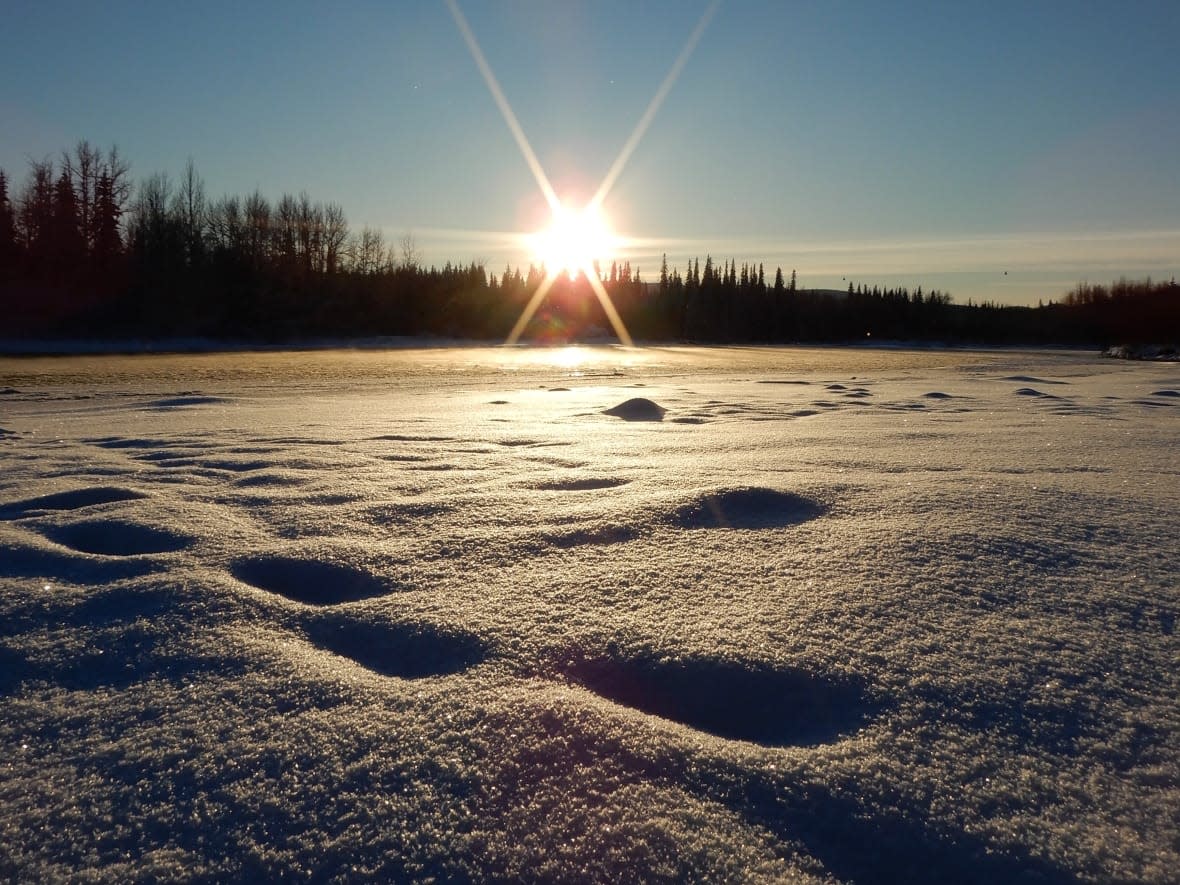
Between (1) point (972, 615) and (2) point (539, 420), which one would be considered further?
(2) point (539, 420)

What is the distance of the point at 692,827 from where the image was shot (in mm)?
826

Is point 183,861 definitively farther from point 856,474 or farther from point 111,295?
point 111,295

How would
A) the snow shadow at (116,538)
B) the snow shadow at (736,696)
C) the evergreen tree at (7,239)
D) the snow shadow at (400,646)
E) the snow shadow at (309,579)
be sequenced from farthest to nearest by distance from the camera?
the evergreen tree at (7,239) < the snow shadow at (116,538) < the snow shadow at (309,579) < the snow shadow at (400,646) < the snow shadow at (736,696)

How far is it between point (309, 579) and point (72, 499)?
115 centimetres

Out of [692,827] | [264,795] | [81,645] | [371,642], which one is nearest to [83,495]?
[81,645]

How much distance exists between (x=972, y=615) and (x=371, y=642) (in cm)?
107

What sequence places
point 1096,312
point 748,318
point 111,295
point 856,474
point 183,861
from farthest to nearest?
point 748,318
point 1096,312
point 111,295
point 856,474
point 183,861

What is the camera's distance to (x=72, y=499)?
2.24 m

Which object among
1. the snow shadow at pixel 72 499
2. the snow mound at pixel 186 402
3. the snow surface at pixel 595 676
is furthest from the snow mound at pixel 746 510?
the snow mound at pixel 186 402

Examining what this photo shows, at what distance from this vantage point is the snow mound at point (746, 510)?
194 centimetres

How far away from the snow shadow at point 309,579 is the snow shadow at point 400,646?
170 millimetres

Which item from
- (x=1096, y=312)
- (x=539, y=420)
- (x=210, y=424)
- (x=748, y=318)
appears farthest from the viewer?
(x=748, y=318)

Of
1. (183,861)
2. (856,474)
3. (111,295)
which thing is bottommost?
(183,861)

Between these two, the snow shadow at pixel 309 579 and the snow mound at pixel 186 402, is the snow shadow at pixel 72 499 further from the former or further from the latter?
the snow mound at pixel 186 402
